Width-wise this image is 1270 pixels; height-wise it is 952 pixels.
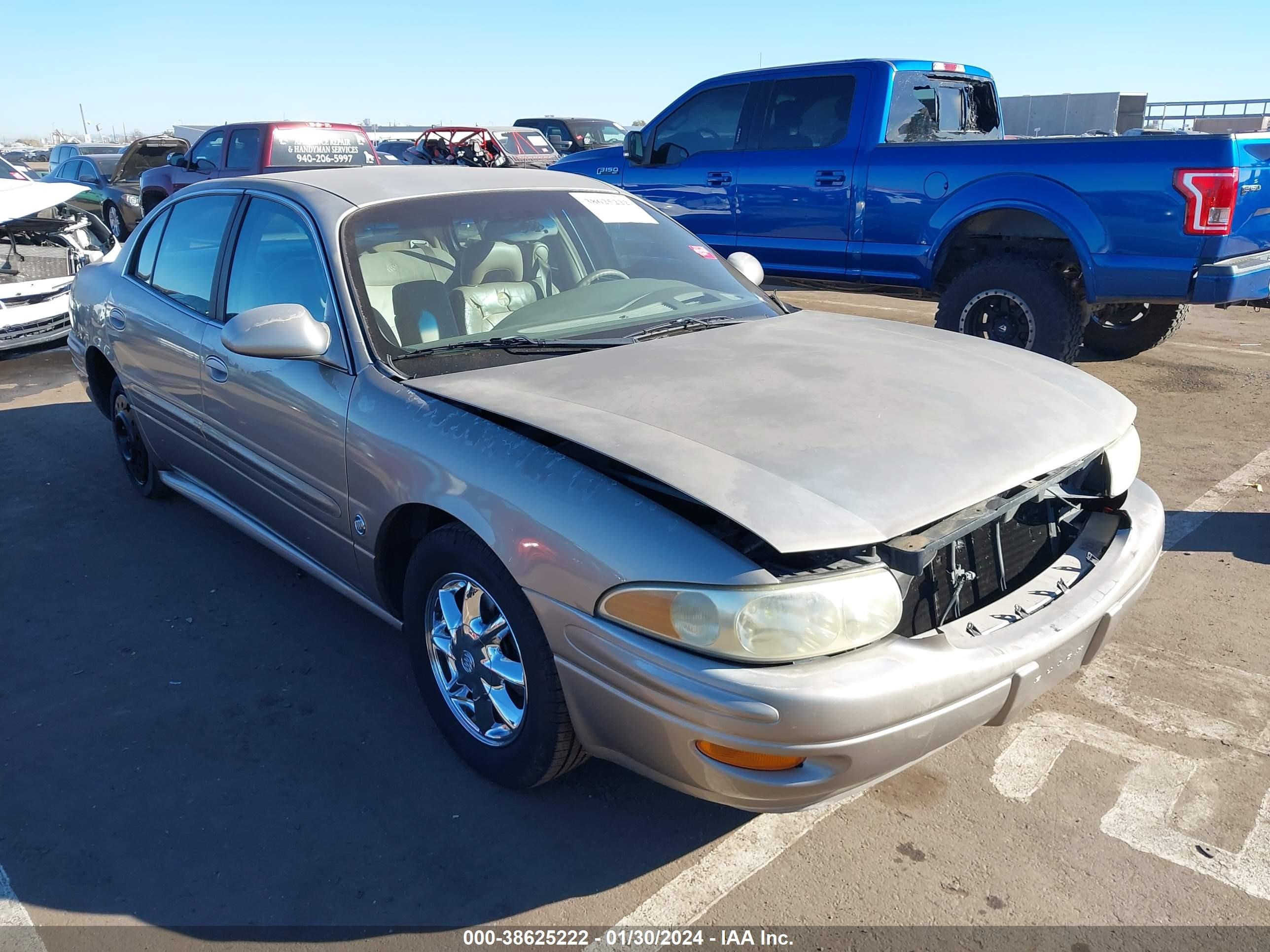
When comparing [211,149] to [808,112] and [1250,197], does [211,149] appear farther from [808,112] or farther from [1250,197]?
[1250,197]

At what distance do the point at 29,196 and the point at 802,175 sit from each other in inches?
252

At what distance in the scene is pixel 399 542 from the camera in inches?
117

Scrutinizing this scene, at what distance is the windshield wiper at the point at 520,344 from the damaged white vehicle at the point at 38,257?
5752 mm

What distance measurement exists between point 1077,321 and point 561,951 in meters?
→ 5.29

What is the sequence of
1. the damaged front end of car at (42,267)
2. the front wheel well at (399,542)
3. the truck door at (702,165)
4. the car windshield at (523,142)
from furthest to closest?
the car windshield at (523,142) → the damaged front end of car at (42,267) → the truck door at (702,165) → the front wheel well at (399,542)

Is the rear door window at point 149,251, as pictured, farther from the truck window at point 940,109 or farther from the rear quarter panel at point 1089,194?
the truck window at point 940,109

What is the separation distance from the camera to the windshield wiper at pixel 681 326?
326 cm

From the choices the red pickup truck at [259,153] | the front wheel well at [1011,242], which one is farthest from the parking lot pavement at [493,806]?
the red pickup truck at [259,153]

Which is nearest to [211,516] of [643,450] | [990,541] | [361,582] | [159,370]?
[159,370]

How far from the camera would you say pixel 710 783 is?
2.14 metres

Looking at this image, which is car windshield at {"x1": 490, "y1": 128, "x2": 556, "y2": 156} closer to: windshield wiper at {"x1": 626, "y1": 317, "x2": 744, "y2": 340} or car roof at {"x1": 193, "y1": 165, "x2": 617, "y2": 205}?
car roof at {"x1": 193, "y1": 165, "x2": 617, "y2": 205}

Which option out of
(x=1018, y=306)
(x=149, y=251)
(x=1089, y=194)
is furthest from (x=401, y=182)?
(x=1018, y=306)

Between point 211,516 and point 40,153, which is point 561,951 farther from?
point 40,153

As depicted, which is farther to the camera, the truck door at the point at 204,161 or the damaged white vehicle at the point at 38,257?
the truck door at the point at 204,161
